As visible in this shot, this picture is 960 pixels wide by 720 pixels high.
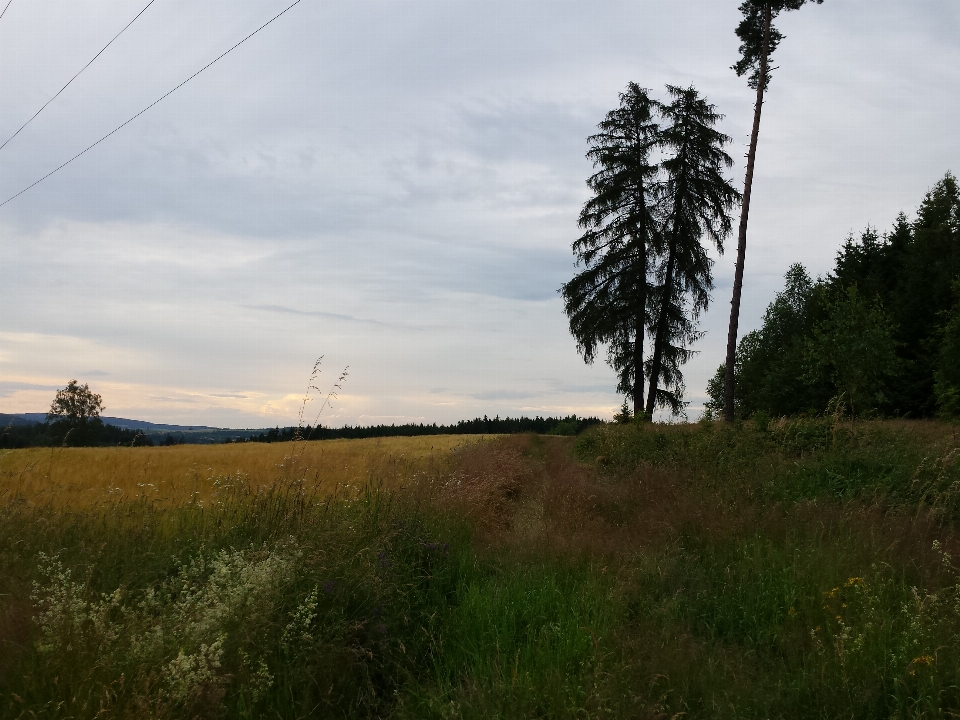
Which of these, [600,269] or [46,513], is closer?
[46,513]

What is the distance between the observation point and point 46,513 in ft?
23.4

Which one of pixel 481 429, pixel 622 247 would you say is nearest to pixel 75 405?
pixel 481 429

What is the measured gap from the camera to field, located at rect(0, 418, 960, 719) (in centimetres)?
394

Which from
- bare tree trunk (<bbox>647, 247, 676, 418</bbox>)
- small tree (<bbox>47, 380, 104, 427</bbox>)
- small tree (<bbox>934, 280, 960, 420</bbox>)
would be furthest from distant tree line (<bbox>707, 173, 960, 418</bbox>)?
small tree (<bbox>47, 380, 104, 427</bbox>)

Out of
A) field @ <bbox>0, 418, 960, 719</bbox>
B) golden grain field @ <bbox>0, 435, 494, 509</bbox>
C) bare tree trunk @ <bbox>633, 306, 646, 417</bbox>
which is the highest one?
bare tree trunk @ <bbox>633, 306, 646, 417</bbox>

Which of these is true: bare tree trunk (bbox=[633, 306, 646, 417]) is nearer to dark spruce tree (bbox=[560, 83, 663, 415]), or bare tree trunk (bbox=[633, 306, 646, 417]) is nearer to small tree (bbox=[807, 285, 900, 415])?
dark spruce tree (bbox=[560, 83, 663, 415])

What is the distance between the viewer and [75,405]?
6172 cm

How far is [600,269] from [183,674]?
27.6 m

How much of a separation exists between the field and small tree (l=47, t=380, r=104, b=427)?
6005cm

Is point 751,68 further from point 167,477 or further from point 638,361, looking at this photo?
point 167,477

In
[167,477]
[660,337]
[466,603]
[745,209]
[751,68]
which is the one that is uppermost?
[751,68]

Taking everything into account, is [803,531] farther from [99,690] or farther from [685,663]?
[99,690]

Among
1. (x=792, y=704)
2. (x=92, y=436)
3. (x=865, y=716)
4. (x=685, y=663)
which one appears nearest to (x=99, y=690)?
(x=685, y=663)

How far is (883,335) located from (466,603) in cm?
3366
